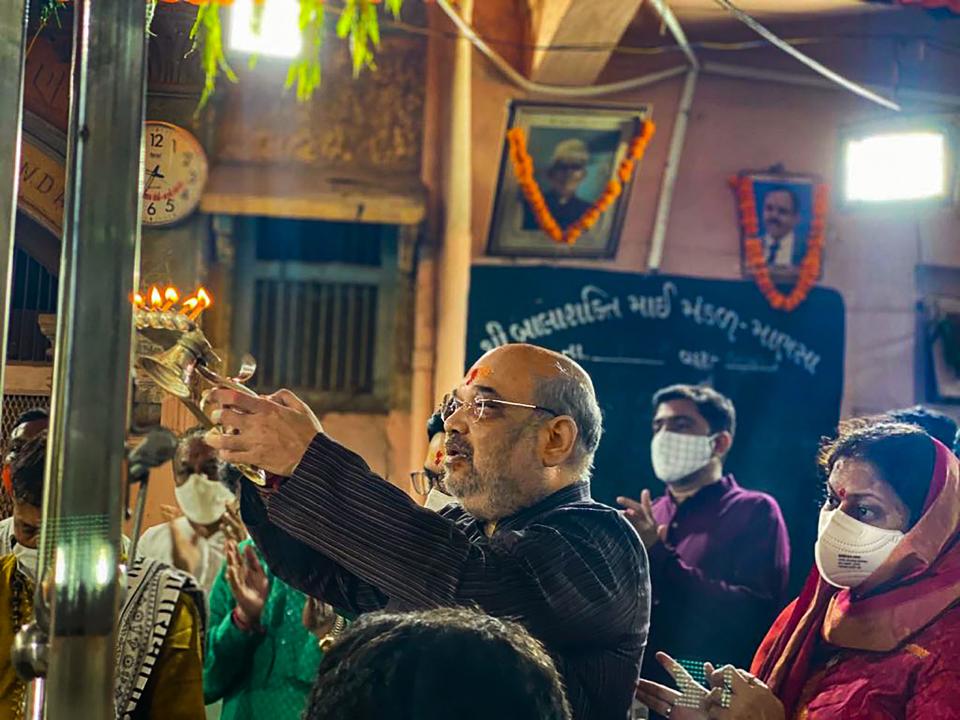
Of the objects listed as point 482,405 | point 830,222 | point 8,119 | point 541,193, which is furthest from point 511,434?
point 830,222

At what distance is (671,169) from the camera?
21.3ft

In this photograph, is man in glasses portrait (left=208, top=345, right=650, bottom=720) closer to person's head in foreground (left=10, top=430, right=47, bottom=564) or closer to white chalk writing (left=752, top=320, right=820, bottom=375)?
person's head in foreground (left=10, top=430, right=47, bottom=564)

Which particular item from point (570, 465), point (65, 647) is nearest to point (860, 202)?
point (570, 465)

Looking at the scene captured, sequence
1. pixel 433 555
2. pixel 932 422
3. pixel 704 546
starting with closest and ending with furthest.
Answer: pixel 433 555, pixel 932 422, pixel 704 546

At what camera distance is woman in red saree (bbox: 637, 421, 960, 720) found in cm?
273

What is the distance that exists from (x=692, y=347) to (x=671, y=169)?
3.01 feet

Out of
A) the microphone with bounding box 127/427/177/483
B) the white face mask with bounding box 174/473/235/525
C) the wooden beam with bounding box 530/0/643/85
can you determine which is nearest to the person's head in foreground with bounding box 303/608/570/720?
the microphone with bounding box 127/427/177/483

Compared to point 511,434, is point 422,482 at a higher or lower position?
lower

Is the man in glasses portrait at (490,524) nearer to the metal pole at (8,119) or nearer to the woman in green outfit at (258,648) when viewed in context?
the metal pole at (8,119)

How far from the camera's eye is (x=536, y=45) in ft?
20.2

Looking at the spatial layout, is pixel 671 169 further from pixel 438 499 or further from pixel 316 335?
pixel 438 499

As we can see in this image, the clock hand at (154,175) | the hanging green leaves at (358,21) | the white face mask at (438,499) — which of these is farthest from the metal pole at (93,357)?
the white face mask at (438,499)

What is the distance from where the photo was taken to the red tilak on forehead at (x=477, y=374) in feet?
8.09

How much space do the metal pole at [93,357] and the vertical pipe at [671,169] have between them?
5.05 meters
